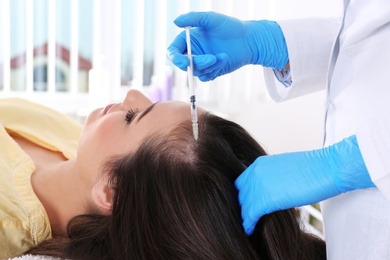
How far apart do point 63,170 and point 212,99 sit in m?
2.13

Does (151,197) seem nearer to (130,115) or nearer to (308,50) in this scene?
(130,115)

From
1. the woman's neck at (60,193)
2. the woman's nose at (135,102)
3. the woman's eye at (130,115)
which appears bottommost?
the woman's neck at (60,193)

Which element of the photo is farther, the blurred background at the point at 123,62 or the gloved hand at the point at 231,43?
the blurred background at the point at 123,62

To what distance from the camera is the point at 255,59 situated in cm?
152

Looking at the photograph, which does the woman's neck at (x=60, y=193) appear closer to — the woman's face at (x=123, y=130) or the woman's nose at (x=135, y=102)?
the woman's face at (x=123, y=130)

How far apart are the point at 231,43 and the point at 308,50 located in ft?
0.63

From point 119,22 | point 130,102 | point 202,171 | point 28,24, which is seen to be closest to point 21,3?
point 28,24

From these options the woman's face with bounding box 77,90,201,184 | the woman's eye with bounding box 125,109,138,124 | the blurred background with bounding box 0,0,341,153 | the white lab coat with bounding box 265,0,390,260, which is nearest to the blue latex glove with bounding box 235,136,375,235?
the white lab coat with bounding box 265,0,390,260

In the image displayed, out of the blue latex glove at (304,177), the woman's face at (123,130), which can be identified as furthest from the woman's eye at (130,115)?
the blue latex glove at (304,177)

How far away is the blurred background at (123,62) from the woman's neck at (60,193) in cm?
152

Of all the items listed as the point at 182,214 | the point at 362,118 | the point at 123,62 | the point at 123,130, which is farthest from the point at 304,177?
the point at 123,62

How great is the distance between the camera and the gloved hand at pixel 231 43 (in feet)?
4.71

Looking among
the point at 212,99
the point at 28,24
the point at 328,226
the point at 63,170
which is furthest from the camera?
the point at 212,99

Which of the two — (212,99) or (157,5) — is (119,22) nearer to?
(157,5)
